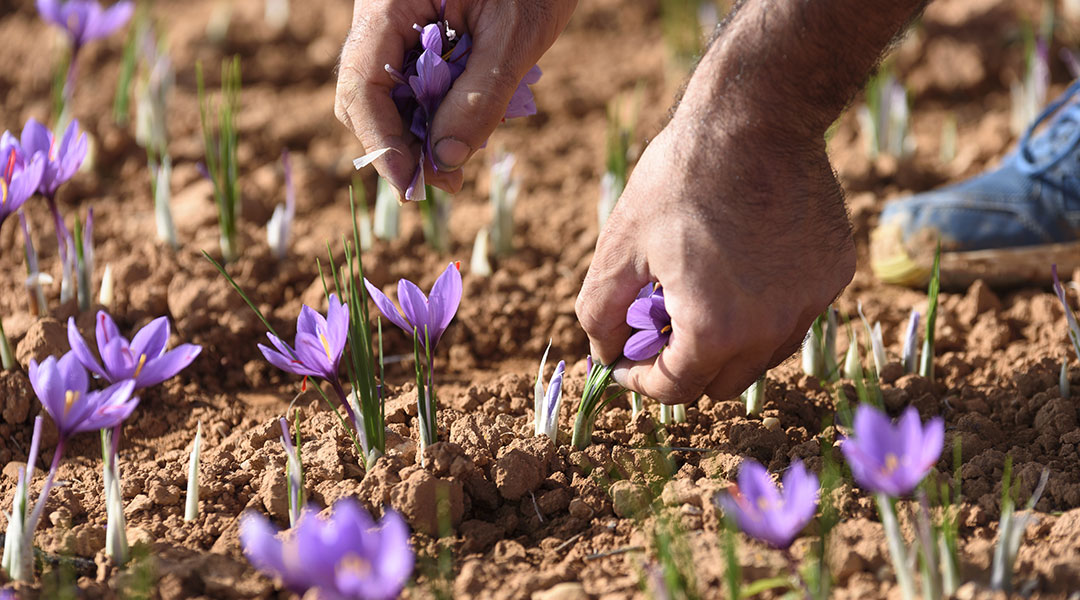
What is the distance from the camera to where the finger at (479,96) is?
5.47 feet

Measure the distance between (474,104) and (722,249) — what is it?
0.46 m

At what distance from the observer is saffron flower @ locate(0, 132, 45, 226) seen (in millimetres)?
1853

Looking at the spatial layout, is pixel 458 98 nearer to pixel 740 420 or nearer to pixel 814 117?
pixel 814 117

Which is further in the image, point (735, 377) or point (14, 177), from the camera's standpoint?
point (14, 177)

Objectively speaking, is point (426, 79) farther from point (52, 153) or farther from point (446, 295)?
point (52, 153)

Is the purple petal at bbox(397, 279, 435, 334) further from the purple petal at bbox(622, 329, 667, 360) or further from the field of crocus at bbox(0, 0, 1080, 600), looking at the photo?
the purple petal at bbox(622, 329, 667, 360)

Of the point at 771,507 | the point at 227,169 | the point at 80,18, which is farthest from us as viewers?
the point at 80,18

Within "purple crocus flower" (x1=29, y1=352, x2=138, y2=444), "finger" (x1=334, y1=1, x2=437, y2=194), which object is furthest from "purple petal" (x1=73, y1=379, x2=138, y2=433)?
"finger" (x1=334, y1=1, x2=437, y2=194)

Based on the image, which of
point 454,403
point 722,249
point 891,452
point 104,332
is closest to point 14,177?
point 104,332

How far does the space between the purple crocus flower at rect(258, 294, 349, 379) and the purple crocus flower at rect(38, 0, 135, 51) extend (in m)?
1.66

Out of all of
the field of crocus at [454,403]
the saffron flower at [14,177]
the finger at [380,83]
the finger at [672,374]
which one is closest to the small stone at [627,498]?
the field of crocus at [454,403]

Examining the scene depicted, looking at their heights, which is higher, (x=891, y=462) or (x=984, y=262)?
(x=984, y=262)

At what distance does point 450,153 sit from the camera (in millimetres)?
1675

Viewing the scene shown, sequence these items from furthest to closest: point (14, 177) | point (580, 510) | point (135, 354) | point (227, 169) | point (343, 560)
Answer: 1. point (227, 169)
2. point (14, 177)
3. point (580, 510)
4. point (135, 354)
5. point (343, 560)
